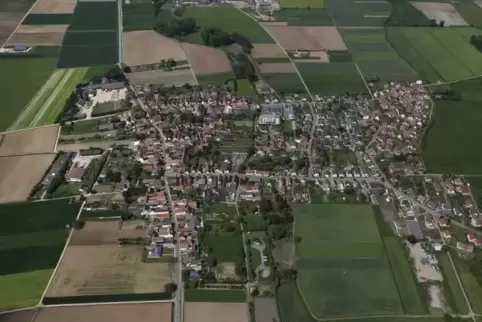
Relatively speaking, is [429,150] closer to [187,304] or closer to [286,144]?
[286,144]

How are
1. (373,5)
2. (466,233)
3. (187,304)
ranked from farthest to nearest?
1. (373,5)
2. (466,233)
3. (187,304)

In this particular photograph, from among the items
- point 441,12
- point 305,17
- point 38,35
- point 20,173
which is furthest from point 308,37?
point 20,173

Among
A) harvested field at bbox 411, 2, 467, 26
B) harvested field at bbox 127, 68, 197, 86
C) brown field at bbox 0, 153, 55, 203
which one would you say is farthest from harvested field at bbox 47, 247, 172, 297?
harvested field at bbox 411, 2, 467, 26

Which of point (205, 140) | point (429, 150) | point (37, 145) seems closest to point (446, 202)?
point (429, 150)

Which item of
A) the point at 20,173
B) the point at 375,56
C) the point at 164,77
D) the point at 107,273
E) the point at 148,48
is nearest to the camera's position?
the point at 107,273

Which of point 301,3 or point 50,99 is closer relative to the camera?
point 50,99

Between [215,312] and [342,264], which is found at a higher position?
[342,264]

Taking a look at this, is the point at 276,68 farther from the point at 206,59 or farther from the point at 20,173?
the point at 20,173
